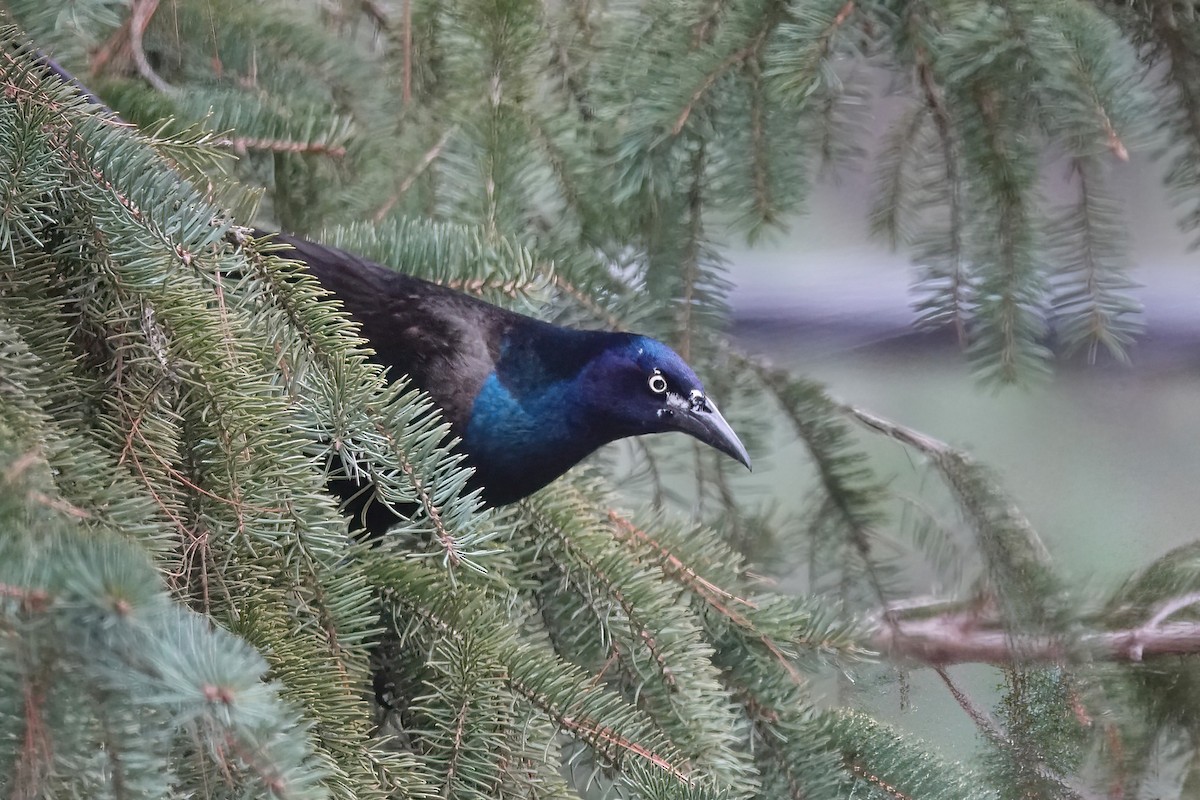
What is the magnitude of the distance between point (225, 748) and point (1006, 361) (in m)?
0.75

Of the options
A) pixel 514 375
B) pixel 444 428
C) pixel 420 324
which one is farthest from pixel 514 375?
pixel 444 428

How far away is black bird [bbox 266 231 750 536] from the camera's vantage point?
91cm

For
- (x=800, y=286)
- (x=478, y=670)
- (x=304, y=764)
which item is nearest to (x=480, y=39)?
(x=478, y=670)

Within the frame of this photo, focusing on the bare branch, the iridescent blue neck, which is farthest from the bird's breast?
the bare branch

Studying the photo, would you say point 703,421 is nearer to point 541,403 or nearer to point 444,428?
point 541,403

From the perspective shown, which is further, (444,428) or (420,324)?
(420,324)

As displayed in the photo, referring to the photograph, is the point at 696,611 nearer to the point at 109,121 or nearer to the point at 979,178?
the point at 979,178

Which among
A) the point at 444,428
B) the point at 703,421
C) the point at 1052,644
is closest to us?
the point at 444,428

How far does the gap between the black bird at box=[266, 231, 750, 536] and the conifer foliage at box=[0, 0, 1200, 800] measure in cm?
3

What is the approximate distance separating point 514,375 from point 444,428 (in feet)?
1.57

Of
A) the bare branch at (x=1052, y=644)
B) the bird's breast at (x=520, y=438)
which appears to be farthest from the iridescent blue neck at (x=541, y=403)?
the bare branch at (x=1052, y=644)

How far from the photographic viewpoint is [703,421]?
0.94 m

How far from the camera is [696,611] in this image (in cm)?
79

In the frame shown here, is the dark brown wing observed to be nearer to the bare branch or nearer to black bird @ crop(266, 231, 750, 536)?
black bird @ crop(266, 231, 750, 536)
